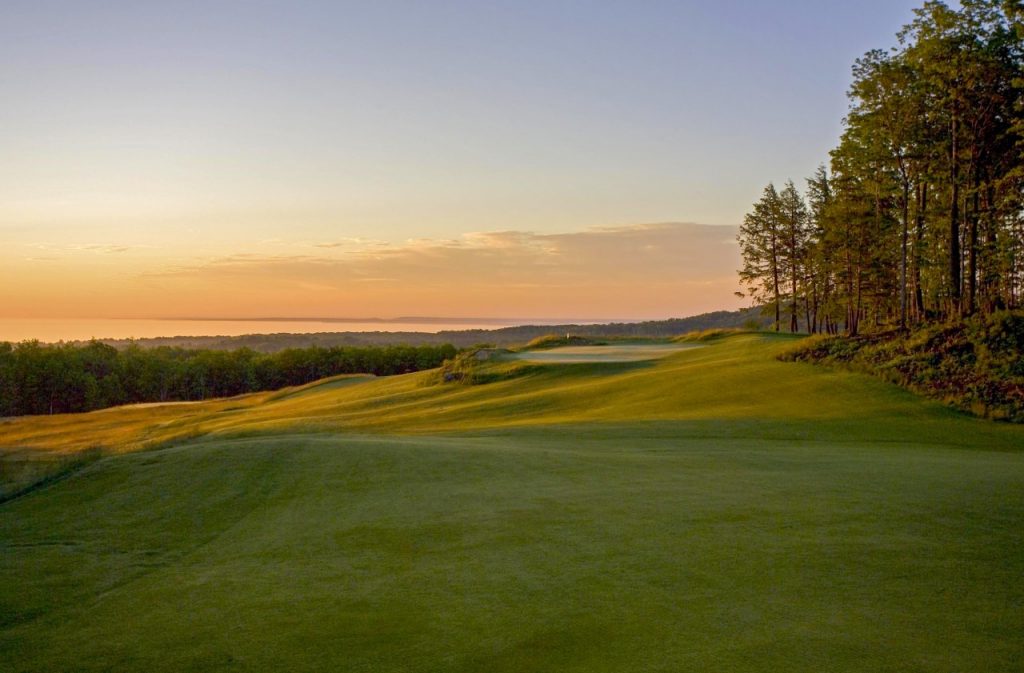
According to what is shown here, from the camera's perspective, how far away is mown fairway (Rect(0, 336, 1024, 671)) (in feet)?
20.3

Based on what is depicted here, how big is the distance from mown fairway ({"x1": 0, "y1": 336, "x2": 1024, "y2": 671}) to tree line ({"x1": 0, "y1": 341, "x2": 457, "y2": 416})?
93.2 meters

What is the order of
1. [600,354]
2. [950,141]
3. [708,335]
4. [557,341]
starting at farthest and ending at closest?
[557,341] < [708,335] < [600,354] < [950,141]

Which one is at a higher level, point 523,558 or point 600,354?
point 600,354

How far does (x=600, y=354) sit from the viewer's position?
4984 cm

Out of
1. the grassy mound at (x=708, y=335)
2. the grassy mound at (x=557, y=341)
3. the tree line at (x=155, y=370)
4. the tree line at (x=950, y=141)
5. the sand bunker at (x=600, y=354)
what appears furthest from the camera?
the tree line at (x=155, y=370)

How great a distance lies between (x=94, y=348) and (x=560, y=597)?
132548 mm

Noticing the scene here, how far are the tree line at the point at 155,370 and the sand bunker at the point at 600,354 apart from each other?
5552cm

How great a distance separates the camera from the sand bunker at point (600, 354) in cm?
4524

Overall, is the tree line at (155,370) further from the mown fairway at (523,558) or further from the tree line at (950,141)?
the mown fairway at (523,558)

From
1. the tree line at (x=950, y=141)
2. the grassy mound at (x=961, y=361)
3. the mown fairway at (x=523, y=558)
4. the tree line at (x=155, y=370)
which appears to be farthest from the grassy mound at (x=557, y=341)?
the tree line at (x=155, y=370)

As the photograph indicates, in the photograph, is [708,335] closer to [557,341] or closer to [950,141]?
[557,341]

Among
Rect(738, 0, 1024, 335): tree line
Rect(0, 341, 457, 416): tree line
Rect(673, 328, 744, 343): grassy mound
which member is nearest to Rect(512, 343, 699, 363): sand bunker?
Rect(673, 328, 744, 343): grassy mound

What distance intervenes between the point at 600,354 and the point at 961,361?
1011 inches

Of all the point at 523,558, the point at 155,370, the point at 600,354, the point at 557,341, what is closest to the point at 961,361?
the point at 523,558
